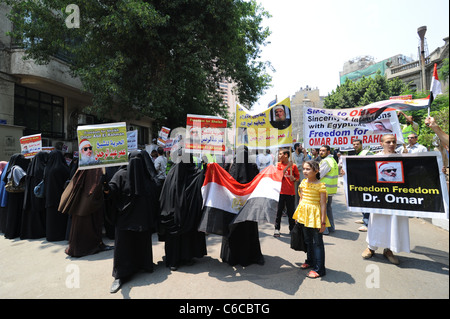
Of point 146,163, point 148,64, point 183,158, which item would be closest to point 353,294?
point 183,158

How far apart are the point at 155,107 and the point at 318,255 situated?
955 centimetres

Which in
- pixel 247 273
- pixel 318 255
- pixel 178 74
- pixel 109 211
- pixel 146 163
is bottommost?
pixel 247 273

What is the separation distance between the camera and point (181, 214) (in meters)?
3.93

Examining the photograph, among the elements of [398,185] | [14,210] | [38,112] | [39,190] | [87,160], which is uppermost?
[38,112]

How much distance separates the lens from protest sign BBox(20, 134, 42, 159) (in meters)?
6.25

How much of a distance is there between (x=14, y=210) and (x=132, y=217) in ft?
14.4

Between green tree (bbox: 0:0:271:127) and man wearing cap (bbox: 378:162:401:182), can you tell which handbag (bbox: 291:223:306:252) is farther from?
green tree (bbox: 0:0:271:127)

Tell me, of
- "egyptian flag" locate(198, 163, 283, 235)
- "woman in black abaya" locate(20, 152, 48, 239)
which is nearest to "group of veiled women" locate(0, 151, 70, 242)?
"woman in black abaya" locate(20, 152, 48, 239)

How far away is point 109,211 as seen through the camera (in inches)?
148

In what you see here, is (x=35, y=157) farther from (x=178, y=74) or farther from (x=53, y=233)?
(x=178, y=74)

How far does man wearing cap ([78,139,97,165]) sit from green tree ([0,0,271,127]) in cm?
724

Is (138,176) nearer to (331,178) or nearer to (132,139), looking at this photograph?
(331,178)

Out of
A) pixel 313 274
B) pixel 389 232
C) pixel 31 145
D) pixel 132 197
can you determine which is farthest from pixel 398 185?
pixel 31 145

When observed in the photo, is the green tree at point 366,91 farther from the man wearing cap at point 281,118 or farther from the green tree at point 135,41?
the man wearing cap at point 281,118
